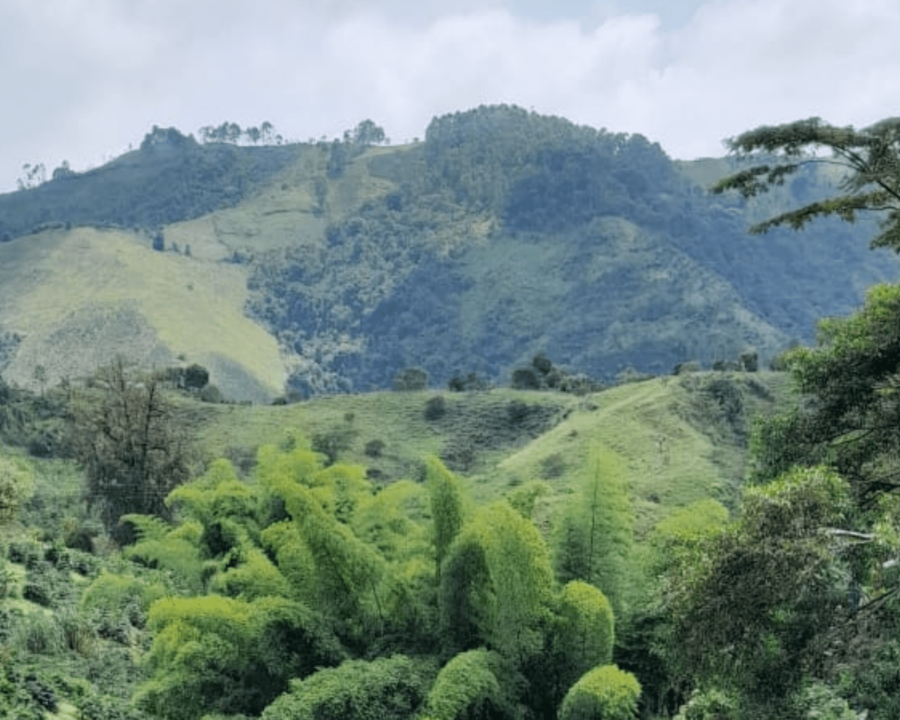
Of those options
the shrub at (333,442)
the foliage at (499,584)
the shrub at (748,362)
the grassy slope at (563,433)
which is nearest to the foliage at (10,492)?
the grassy slope at (563,433)

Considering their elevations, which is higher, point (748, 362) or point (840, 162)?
point (840, 162)

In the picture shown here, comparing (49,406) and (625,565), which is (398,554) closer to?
(625,565)

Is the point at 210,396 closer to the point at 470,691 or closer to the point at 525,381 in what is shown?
the point at 525,381

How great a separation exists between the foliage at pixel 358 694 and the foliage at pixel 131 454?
1026 inches

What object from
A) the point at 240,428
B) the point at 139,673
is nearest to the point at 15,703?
the point at 139,673

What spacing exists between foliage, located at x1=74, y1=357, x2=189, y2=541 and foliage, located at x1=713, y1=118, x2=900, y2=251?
90.6 ft

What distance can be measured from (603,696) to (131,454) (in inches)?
1177

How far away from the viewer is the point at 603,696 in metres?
11.8

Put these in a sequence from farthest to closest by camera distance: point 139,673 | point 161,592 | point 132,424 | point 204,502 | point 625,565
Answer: point 132,424, point 204,502, point 161,592, point 139,673, point 625,565

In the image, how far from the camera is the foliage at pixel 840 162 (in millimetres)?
13977

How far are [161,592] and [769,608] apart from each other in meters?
13.0

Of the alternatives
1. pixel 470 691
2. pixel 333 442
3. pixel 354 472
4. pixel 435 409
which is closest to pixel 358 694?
pixel 470 691

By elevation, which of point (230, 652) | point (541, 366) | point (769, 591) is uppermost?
point (541, 366)

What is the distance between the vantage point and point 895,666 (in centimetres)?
1150
